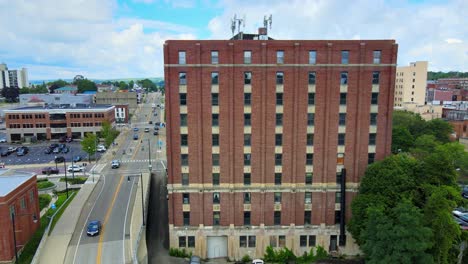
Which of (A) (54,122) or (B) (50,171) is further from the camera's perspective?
(A) (54,122)

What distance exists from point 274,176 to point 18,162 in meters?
71.0

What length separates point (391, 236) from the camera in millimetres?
33500

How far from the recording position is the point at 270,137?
42.7m

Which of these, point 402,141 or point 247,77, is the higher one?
point 247,77

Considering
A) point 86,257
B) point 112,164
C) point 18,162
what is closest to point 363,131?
point 86,257

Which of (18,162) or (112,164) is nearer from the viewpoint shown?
(112,164)

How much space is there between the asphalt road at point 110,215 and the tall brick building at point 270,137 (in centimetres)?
768

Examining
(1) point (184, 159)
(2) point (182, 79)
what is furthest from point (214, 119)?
(1) point (184, 159)

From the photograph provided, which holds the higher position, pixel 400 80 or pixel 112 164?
pixel 400 80

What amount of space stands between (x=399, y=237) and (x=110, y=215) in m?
37.0

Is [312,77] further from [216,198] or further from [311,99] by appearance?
[216,198]

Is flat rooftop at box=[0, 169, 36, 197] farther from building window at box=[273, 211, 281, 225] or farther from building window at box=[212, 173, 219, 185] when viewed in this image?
building window at box=[273, 211, 281, 225]

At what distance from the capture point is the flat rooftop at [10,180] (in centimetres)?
3800

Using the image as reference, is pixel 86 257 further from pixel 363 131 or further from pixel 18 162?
pixel 18 162
